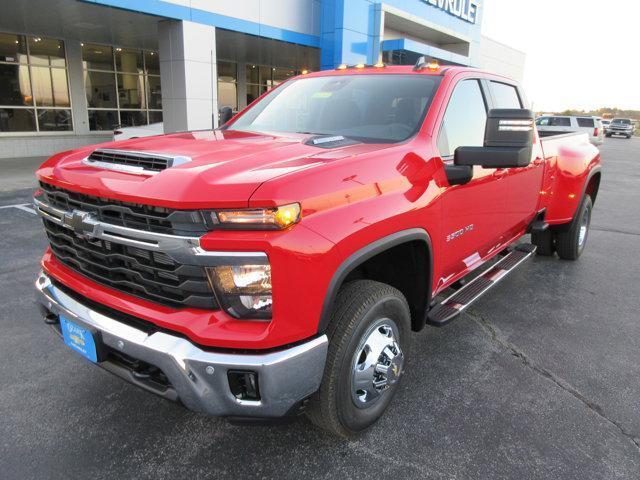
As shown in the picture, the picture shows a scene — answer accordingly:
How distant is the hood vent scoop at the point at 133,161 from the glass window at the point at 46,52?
15.4 metres

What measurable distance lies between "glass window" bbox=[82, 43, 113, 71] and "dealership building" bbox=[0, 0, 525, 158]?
0.11 feet

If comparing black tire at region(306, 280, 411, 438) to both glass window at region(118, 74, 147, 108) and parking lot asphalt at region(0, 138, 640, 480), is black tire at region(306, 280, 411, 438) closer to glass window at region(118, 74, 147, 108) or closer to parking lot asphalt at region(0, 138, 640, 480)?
parking lot asphalt at region(0, 138, 640, 480)

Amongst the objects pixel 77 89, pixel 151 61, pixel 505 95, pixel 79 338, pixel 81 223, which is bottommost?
pixel 79 338

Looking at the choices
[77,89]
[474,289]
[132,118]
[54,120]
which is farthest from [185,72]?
[474,289]

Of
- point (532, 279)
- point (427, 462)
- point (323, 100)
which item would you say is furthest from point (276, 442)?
point (532, 279)

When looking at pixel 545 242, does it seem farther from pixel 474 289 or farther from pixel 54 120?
pixel 54 120

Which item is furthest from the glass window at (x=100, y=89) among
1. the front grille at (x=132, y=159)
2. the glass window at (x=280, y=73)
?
the front grille at (x=132, y=159)

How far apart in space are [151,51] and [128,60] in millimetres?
978

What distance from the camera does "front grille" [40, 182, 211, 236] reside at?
6.27 ft

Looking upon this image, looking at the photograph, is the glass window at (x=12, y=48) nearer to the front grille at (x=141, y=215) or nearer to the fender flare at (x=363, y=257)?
the front grille at (x=141, y=215)

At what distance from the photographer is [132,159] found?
2311 mm

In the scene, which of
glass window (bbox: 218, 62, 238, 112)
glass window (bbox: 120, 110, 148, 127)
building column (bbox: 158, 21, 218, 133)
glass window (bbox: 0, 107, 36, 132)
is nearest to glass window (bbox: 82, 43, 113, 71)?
glass window (bbox: 120, 110, 148, 127)

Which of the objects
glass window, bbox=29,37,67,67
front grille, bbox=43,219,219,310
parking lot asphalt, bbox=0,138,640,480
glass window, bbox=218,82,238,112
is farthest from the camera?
glass window, bbox=218,82,238,112

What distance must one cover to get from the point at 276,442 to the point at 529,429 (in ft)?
4.57
